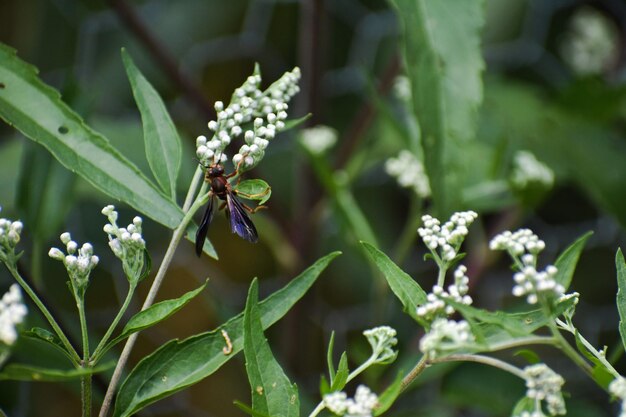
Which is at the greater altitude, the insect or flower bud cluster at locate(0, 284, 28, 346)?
flower bud cluster at locate(0, 284, 28, 346)

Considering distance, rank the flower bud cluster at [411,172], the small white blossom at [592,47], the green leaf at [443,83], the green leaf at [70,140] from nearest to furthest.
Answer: the green leaf at [70,140], the green leaf at [443,83], the flower bud cluster at [411,172], the small white blossom at [592,47]

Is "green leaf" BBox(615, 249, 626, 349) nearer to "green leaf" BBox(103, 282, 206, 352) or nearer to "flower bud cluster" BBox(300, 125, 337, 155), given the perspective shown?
"green leaf" BBox(103, 282, 206, 352)

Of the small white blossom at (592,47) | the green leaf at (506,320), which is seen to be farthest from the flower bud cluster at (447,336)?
the small white blossom at (592,47)

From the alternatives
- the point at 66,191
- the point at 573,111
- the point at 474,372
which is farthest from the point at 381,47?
the point at 66,191

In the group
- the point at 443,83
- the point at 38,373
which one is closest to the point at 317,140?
the point at 443,83

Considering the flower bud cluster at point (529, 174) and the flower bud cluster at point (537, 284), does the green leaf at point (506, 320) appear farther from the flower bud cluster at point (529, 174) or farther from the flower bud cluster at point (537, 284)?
the flower bud cluster at point (529, 174)

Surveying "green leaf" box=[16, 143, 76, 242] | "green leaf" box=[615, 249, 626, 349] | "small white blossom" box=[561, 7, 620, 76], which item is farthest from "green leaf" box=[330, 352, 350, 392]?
"small white blossom" box=[561, 7, 620, 76]
